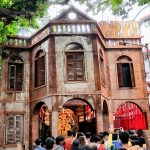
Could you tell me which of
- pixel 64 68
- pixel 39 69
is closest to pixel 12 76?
pixel 39 69

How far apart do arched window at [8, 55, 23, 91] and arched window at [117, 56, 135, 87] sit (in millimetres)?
6525

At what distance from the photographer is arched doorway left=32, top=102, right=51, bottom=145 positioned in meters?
16.7

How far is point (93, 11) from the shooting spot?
45.3 ft

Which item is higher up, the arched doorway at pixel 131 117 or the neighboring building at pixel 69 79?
the neighboring building at pixel 69 79

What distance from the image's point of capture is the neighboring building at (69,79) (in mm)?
15320

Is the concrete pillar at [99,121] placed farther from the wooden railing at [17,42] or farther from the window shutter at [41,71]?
the wooden railing at [17,42]

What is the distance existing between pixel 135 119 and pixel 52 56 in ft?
26.2

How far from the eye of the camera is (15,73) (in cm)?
1766

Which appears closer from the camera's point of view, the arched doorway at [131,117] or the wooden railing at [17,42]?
the wooden railing at [17,42]

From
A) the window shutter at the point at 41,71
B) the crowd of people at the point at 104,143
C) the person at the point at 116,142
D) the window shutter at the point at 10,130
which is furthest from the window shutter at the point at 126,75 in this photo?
the person at the point at 116,142

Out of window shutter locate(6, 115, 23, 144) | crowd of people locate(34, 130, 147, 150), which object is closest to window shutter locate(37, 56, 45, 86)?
window shutter locate(6, 115, 23, 144)

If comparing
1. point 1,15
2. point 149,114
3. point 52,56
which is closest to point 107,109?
point 149,114

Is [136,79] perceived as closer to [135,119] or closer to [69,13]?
[135,119]

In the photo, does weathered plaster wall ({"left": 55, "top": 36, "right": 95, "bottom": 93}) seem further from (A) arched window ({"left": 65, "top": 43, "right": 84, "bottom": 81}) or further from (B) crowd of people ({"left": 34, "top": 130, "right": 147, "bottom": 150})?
(B) crowd of people ({"left": 34, "top": 130, "right": 147, "bottom": 150})
